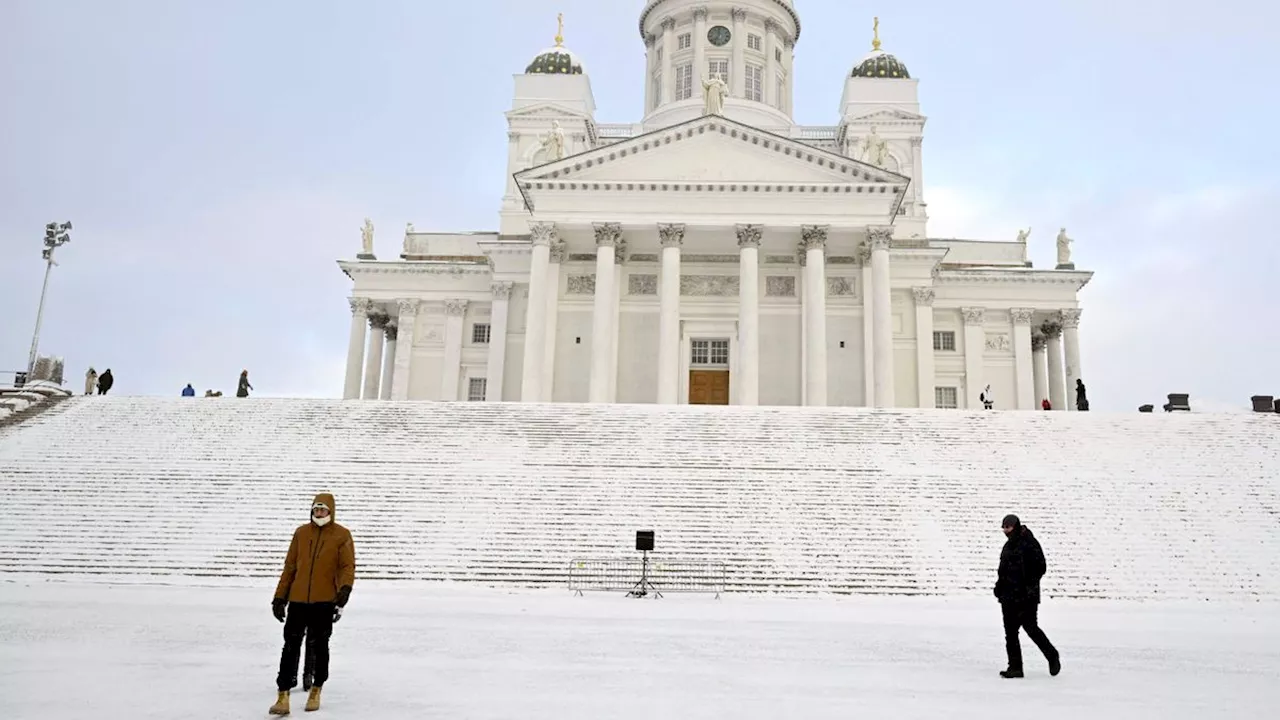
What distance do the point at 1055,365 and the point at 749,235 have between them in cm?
1886

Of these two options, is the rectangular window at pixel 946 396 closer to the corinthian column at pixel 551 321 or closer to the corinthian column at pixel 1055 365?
the corinthian column at pixel 1055 365

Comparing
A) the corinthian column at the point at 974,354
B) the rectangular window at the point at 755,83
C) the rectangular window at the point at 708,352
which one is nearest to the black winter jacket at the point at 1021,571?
the rectangular window at the point at 708,352

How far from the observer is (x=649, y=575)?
584 inches

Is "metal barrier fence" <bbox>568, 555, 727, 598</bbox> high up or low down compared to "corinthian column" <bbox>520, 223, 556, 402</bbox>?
down

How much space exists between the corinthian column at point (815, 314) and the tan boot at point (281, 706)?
82.6 ft

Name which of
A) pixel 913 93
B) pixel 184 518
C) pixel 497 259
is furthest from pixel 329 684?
pixel 913 93

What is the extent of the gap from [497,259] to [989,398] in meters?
20.5

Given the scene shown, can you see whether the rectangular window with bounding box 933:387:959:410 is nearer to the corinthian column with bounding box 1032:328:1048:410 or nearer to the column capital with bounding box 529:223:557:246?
the corinthian column with bounding box 1032:328:1048:410

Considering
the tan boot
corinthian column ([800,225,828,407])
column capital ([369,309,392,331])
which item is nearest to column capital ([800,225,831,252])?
corinthian column ([800,225,828,407])

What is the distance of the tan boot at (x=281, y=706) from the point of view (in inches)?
228

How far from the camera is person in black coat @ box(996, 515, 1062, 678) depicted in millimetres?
7551

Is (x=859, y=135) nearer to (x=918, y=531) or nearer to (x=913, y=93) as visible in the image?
(x=913, y=93)

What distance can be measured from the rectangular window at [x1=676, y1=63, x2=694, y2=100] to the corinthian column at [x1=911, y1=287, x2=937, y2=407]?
16.4 m

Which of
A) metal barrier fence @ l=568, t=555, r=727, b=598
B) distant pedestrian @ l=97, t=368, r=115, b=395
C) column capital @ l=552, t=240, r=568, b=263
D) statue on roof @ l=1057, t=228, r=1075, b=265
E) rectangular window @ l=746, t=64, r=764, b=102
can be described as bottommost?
metal barrier fence @ l=568, t=555, r=727, b=598
